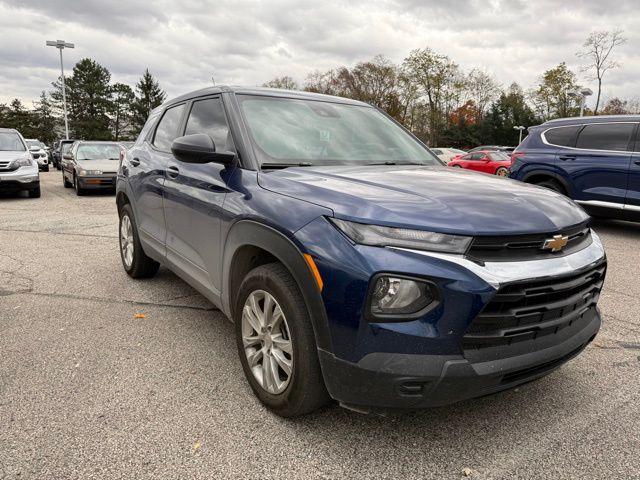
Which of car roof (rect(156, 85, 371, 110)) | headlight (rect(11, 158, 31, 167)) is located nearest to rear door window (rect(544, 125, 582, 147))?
car roof (rect(156, 85, 371, 110))

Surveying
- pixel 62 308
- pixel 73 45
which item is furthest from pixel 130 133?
pixel 62 308

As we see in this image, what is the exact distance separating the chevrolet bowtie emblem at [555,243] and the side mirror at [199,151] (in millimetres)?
1774

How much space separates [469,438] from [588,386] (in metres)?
1.00

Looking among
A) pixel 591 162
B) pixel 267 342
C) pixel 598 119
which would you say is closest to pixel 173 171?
pixel 267 342

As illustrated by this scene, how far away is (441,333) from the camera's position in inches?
76.4

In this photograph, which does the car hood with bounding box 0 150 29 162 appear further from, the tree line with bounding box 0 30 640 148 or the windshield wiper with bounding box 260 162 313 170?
the tree line with bounding box 0 30 640 148

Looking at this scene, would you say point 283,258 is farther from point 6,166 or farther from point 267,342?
point 6,166

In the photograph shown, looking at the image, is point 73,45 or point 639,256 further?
point 73,45

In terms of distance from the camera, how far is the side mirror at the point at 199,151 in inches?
109

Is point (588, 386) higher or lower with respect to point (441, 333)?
lower

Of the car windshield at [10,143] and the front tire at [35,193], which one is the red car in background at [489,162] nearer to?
the front tire at [35,193]

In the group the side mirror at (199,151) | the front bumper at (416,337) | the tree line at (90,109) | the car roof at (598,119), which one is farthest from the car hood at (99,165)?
the tree line at (90,109)

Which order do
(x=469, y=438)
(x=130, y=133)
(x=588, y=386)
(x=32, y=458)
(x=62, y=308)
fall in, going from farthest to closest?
(x=130, y=133), (x=62, y=308), (x=588, y=386), (x=469, y=438), (x=32, y=458)

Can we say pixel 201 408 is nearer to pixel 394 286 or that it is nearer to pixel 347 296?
pixel 347 296
